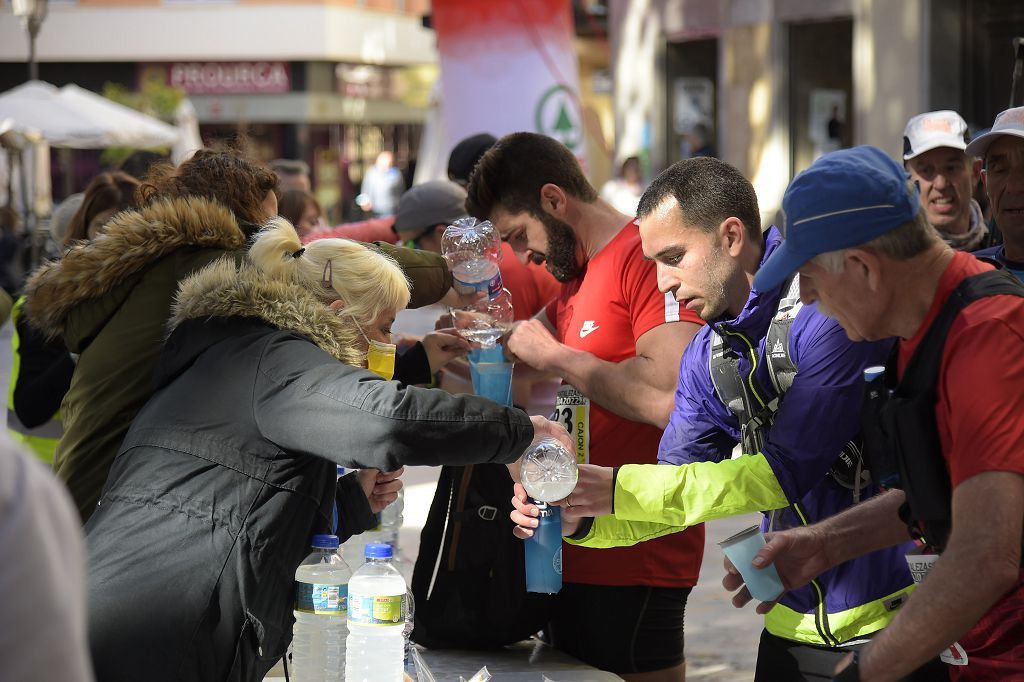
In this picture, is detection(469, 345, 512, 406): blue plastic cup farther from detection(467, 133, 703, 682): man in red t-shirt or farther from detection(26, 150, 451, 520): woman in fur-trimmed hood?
detection(26, 150, 451, 520): woman in fur-trimmed hood

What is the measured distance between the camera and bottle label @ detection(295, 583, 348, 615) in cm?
281

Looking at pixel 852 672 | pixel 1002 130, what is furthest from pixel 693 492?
pixel 1002 130

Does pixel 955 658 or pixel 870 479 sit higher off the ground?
pixel 870 479

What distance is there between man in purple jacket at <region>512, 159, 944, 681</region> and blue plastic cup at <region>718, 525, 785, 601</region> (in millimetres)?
170

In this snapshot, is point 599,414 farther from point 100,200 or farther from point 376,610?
point 100,200

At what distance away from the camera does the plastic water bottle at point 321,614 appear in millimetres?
2820

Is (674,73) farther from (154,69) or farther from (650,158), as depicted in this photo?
(154,69)

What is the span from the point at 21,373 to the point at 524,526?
8.51 feet

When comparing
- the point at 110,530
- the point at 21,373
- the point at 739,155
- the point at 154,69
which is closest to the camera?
the point at 110,530

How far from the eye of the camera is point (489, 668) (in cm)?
367

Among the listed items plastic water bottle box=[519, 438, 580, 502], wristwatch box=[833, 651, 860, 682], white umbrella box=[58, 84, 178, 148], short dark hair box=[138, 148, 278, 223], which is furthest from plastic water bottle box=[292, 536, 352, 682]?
white umbrella box=[58, 84, 178, 148]

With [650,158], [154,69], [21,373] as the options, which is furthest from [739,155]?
[154,69]

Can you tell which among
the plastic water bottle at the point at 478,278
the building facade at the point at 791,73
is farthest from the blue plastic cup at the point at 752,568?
the building facade at the point at 791,73

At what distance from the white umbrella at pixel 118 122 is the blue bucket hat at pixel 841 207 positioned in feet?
52.2
